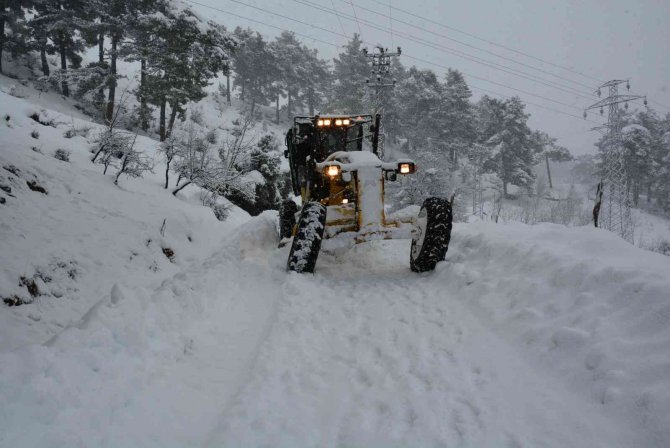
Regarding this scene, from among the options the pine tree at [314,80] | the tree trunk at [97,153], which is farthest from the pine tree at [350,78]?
the tree trunk at [97,153]

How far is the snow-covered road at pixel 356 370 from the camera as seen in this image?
2.12m

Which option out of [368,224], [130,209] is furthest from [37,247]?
[368,224]

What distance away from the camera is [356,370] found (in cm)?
298

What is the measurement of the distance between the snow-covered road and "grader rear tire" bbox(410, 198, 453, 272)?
97cm

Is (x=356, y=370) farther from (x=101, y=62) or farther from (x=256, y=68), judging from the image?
(x=256, y=68)

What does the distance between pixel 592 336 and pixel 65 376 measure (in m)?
3.47

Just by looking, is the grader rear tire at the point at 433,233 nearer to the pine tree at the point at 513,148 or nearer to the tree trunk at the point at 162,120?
the tree trunk at the point at 162,120

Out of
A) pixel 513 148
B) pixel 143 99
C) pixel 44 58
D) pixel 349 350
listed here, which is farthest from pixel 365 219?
pixel 513 148

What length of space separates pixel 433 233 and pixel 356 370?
9.46ft

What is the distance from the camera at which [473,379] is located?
274 cm

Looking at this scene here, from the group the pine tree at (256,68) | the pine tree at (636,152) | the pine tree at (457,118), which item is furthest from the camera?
the pine tree at (256,68)

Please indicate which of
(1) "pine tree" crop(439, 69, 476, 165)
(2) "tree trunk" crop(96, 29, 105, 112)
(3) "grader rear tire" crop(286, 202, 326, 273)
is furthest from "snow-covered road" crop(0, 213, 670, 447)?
(1) "pine tree" crop(439, 69, 476, 165)

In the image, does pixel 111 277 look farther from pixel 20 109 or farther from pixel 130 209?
pixel 20 109

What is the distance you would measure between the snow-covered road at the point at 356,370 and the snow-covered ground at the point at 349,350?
0.01 m
